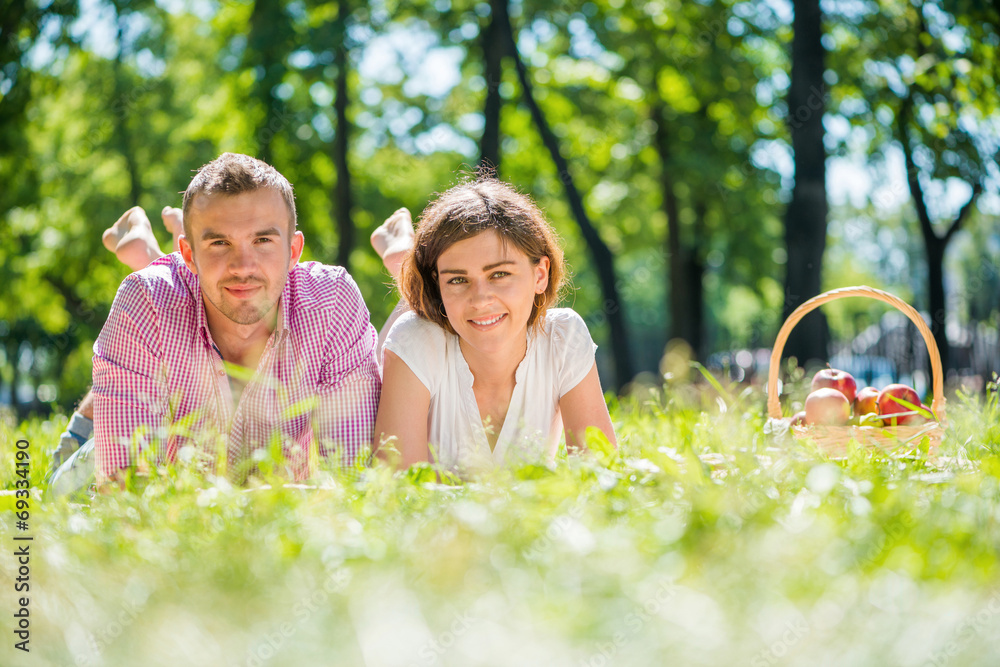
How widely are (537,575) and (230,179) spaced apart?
77.7 inches

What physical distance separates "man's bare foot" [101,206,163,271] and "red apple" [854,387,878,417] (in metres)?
3.35

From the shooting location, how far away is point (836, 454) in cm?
273

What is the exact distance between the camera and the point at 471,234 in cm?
289

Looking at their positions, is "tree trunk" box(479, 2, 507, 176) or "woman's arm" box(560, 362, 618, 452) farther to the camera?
"tree trunk" box(479, 2, 507, 176)

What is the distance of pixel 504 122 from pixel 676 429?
12.0 m

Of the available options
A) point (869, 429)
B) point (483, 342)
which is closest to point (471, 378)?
point (483, 342)

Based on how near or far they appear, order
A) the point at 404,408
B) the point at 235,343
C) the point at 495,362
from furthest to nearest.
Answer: the point at 495,362, the point at 235,343, the point at 404,408

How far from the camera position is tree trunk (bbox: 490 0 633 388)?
905 centimetres

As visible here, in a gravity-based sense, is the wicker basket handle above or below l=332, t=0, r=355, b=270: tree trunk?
below

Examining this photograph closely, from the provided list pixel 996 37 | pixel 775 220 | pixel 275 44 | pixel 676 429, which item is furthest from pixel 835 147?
pixel 676 429

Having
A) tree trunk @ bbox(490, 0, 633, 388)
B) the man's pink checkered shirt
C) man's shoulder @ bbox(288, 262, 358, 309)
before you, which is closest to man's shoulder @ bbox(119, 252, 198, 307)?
the man's pink checkered shirt

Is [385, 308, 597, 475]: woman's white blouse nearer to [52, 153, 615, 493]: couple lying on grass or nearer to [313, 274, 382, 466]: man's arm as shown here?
[52, 153, 615, 493]: couple lying on grass

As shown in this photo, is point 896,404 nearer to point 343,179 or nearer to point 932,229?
point 932,229

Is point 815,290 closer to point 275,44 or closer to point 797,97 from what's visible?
point 797,97
